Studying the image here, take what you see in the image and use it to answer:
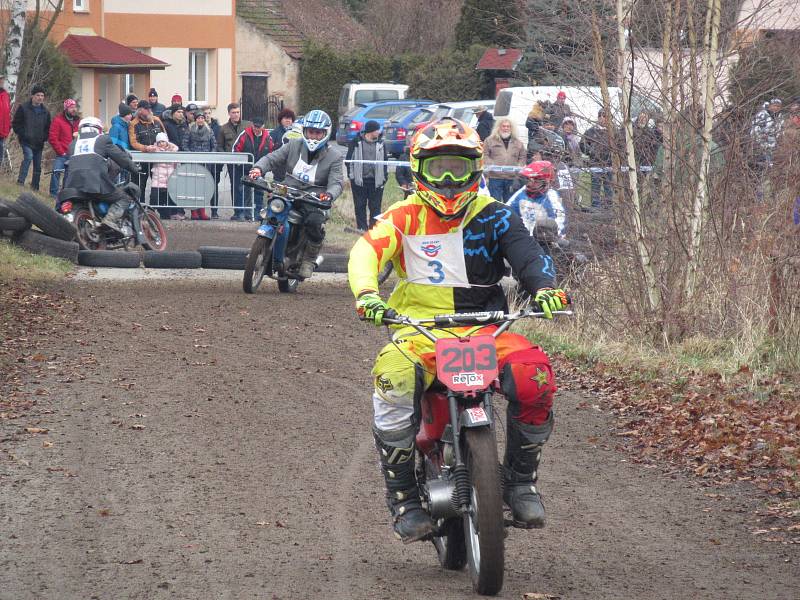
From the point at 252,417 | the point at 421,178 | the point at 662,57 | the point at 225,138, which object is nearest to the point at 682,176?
the point at 662,57

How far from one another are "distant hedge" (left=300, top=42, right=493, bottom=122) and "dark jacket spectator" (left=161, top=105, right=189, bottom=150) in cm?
2888

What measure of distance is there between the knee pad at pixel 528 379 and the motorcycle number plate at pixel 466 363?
0.54 feet

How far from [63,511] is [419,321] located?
235 centimetres

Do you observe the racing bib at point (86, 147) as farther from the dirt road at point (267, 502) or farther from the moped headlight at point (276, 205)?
the dirt road at point (267, 502)

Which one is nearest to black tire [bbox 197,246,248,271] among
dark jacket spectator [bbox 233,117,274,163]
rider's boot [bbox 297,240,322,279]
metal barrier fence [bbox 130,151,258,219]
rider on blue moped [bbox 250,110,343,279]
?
rider's boot [bbox 297,240,322,279]

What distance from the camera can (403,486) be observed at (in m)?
5.66

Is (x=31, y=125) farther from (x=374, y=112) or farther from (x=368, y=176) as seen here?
(x=374, y=112)

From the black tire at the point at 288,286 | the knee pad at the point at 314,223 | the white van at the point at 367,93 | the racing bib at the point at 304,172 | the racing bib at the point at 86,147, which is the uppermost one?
the white van at the point at 367,93

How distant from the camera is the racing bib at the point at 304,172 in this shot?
14.5 metres

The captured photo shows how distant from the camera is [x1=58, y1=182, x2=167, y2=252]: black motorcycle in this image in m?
16.7

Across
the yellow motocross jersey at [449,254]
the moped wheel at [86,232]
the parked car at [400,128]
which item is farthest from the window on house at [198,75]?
the yellow motocross jersey at [449,254]

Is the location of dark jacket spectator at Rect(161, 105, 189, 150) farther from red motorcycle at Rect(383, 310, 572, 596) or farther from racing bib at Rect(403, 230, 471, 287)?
red motorcycle at Rect(383, 310, 572, 596)

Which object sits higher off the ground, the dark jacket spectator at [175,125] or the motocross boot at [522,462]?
the dark jacket spectator at [175,125]

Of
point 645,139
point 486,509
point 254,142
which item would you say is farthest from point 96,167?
point 486,509
